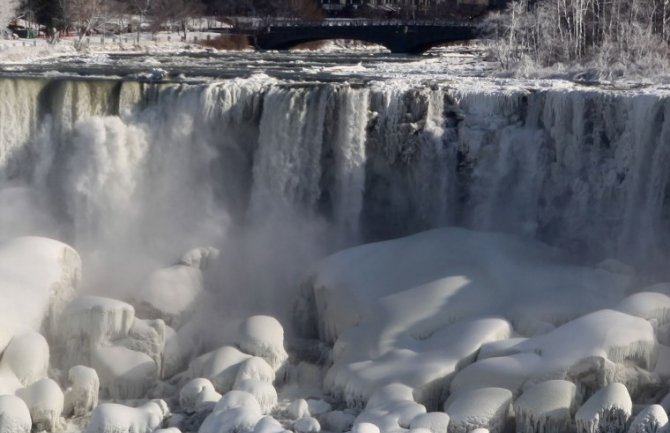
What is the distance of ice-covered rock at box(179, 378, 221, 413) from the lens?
17.4 m

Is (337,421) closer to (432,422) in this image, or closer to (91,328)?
(432,422)

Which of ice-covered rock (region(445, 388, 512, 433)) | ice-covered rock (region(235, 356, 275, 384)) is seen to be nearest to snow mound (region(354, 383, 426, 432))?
ice-covered rock (region(445, 388, 512, 433))

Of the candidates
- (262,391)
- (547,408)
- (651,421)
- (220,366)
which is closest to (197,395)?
(220,366)

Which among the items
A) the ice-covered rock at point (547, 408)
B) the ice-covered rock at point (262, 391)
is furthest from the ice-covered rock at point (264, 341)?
the ice-covered rock at point (547, 408)

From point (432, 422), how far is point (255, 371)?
10.5 feet

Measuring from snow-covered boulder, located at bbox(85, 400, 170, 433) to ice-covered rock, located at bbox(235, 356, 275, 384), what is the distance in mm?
1378

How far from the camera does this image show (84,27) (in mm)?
54500

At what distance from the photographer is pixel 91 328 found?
19172 mm

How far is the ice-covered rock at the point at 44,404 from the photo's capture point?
56.1 ft

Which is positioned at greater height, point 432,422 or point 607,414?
point 607,414

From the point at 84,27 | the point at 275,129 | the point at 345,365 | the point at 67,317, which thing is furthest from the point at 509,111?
the point at 84,27

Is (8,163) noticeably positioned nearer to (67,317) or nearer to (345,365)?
(67,317)

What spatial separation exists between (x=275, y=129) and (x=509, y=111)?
4.58 m

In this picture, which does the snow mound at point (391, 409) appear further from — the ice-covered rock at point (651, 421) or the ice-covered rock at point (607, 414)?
the ice-covered rock at point (651, 421)
